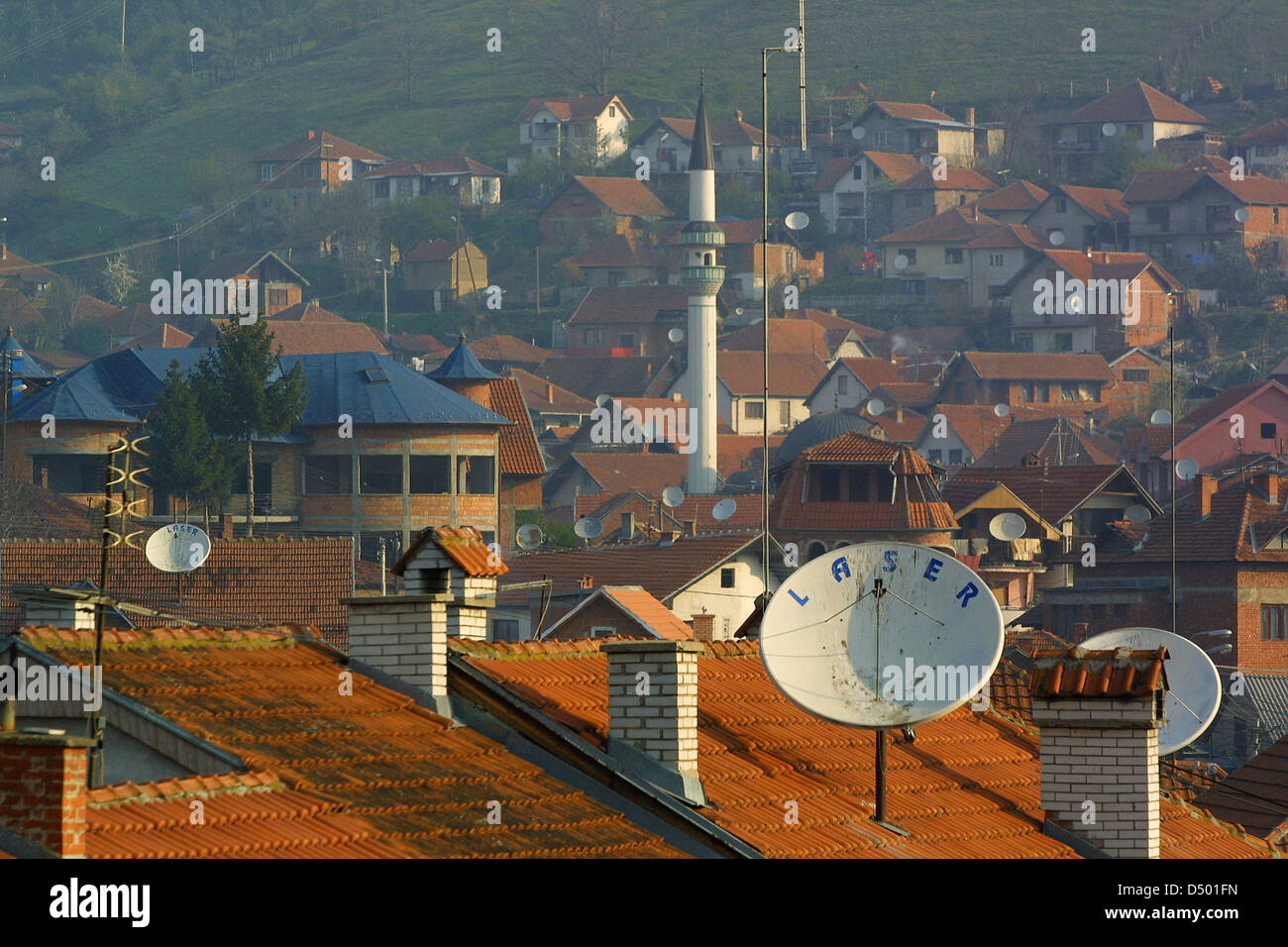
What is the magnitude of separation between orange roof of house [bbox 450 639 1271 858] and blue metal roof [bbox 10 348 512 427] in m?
66.9

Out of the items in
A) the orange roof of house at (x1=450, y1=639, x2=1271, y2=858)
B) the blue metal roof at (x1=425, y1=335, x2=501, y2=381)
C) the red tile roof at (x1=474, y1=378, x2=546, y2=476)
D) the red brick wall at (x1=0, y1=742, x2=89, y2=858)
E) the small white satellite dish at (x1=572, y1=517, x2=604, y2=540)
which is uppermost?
the blue metal roof at (x1=425, y1=335, x2=501, y2=381)

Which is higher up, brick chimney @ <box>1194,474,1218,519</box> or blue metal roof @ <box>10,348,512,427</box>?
blue metal roof @ <box>10,348,512,427</box>

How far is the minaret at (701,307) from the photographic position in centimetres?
11212

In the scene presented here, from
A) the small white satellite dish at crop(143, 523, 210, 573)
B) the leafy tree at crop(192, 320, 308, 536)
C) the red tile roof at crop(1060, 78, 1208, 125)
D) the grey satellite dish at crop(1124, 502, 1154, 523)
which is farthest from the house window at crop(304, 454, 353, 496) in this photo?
the red tile roof at crop(1060, 78, 1208, 125)

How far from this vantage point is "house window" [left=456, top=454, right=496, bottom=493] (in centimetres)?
8369

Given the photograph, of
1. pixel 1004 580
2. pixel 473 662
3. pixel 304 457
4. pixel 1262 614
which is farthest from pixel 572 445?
pixel 473 662

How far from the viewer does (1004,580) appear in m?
75.5

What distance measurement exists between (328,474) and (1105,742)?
6952cm

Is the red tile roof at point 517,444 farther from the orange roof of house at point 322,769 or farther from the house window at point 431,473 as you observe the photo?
the orange roof of house at point 322,769

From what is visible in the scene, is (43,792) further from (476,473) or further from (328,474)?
(476,473)

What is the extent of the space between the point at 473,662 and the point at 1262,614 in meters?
54.8

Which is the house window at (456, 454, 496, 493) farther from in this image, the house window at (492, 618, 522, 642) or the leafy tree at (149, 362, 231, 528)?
the house window at (492, 618, 522, 642)

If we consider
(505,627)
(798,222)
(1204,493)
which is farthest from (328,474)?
(798,222)
